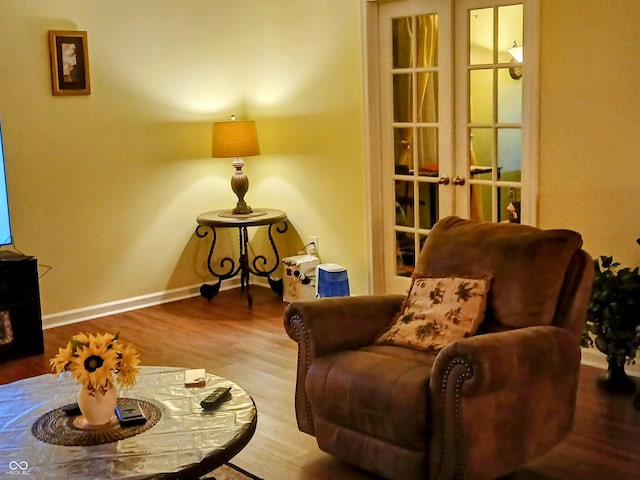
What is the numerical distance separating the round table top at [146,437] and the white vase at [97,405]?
15 cm

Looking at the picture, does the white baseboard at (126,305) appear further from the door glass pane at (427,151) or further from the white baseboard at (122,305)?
the door glass pane at (427,151)

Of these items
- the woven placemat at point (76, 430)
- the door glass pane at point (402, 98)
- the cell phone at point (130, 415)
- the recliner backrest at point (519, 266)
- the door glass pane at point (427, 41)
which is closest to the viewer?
the woven placemat at point (76, 430)

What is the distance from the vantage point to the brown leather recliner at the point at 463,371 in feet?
9.30

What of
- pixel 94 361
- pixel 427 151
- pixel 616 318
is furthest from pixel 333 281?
pixel 94 361

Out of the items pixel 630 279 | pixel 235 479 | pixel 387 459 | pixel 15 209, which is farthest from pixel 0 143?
pixel 630 279

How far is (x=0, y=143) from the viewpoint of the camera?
486 cm

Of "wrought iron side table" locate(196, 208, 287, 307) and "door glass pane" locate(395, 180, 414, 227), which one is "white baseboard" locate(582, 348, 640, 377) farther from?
"wrought iron side table" locate(196, 208, 287, 307)

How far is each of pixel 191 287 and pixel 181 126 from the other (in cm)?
120

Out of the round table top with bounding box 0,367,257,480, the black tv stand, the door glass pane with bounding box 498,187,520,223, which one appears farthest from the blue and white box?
the round table top with bounding box 0,367,257,480

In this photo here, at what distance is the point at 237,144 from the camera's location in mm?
5867

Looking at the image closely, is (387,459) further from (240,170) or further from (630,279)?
(240,170)

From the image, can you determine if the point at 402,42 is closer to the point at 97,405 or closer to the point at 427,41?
the point at 427,41

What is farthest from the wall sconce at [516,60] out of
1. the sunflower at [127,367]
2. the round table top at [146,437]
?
the sunflower at [127,367]

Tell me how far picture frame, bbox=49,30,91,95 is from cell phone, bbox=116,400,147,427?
3150 millimetres
